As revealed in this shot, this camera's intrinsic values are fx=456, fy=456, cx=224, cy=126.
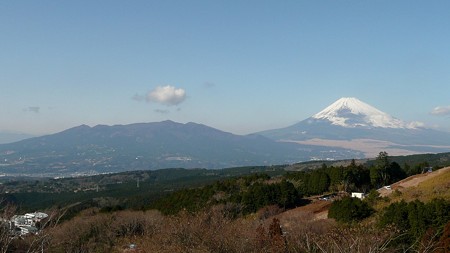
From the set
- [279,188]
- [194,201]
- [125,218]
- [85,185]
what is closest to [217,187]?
[194,201]

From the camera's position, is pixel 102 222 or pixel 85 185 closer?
pixel 102 222

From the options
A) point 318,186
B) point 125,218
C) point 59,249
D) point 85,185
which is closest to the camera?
point 59,249

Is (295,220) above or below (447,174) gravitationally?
below

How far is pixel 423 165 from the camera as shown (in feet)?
168

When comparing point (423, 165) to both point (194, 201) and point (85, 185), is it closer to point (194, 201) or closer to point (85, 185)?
point (194, 201)

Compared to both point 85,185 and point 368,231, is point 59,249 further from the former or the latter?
point 85,185

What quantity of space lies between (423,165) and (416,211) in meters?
29.2

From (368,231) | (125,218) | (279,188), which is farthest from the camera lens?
(279,188)

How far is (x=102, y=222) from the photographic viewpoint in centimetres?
3678

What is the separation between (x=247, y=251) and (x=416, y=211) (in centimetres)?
1245

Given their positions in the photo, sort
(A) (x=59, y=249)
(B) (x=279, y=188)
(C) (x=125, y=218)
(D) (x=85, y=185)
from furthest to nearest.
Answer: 1. (D) (x=85, y=185)
2. (B) (x=279, y=188)
3. (C) (x=125, y=218)
4. (A) (x=59, y=249)

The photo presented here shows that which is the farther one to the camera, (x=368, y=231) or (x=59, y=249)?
(x=59, y=249)

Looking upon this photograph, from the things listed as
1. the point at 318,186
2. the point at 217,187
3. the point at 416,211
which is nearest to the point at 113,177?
the point at 217,187

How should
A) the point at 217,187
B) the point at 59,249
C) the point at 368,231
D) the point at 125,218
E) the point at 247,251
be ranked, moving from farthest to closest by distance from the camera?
the point at 217,187 < the point at 125,218 < the point at 59,249 < the point at 368,231 < the point at 247,251
